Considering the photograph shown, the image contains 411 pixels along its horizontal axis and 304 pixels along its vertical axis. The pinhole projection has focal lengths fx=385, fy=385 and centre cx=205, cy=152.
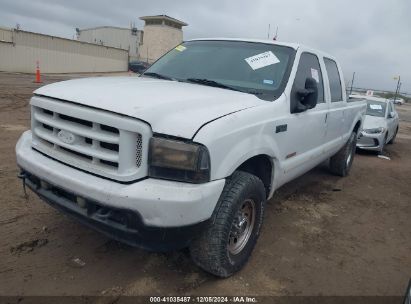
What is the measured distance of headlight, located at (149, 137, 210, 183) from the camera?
7.96ft

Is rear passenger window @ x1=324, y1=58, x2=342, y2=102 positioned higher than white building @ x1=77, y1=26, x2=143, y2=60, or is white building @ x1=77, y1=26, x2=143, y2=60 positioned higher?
white building @ x1=77, y1=26, x2=143, y2=60

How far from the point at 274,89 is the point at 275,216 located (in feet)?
5.43

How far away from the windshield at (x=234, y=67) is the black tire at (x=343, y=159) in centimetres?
295

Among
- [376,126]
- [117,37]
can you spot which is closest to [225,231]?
[376,126]

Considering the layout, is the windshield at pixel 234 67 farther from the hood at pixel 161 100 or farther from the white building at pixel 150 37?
the white building at pixel 150 37

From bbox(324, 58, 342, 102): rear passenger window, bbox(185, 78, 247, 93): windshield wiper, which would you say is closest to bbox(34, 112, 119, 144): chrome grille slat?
bbox(185, 78, 247, 93): windshield wiper

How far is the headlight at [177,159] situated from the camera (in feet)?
7.96

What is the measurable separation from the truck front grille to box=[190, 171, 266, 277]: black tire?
2.17ft

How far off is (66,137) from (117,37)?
52.3 m

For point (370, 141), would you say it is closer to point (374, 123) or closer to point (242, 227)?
point (374, 123)

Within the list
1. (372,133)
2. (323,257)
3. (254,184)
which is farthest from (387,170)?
(254,184)

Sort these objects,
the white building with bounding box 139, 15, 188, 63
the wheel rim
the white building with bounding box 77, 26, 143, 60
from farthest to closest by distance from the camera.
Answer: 1. the white building with bounding box 77, 26, 143, 60
2. the white building with bounding box 139, 15, 188, 63
3. the wheel rim

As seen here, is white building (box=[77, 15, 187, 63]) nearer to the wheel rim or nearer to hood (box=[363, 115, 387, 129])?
hood (box=[363, 115, 387, 129])

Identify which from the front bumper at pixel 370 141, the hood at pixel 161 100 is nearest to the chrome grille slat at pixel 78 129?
the hood at pixel 161 100
